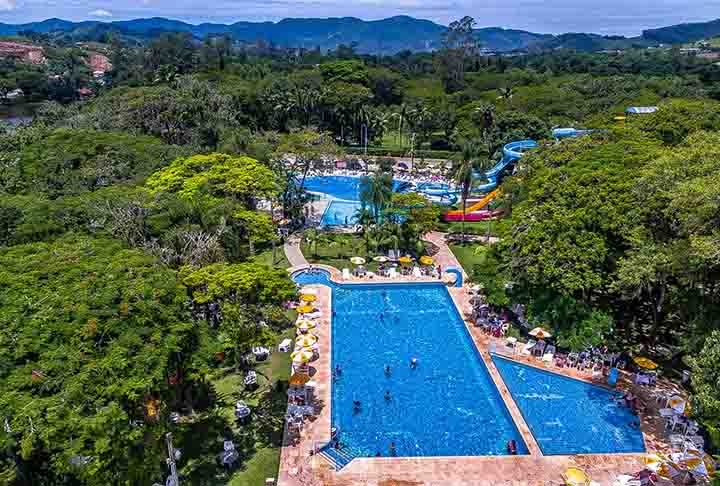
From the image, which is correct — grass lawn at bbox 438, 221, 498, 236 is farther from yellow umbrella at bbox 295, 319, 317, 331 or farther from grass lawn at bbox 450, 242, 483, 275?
yellow umbrella at bbox 295, 319, 317, 331

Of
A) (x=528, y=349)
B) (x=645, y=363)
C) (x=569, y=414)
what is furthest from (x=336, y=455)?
(x=645, y=363)

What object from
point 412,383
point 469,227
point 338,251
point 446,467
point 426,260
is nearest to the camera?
point 446,467

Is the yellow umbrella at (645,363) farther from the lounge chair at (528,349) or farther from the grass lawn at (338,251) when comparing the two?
the grass lawn at (338,251)

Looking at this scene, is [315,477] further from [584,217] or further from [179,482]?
[584,217]

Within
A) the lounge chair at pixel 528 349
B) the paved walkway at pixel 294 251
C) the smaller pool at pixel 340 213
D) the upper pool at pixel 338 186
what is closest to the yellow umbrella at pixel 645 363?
the lounge chair at pixel 528 349

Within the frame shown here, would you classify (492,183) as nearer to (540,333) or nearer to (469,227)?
(469,227)

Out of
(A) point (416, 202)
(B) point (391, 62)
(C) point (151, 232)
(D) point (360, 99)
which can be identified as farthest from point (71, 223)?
(B) point (391, 62)
